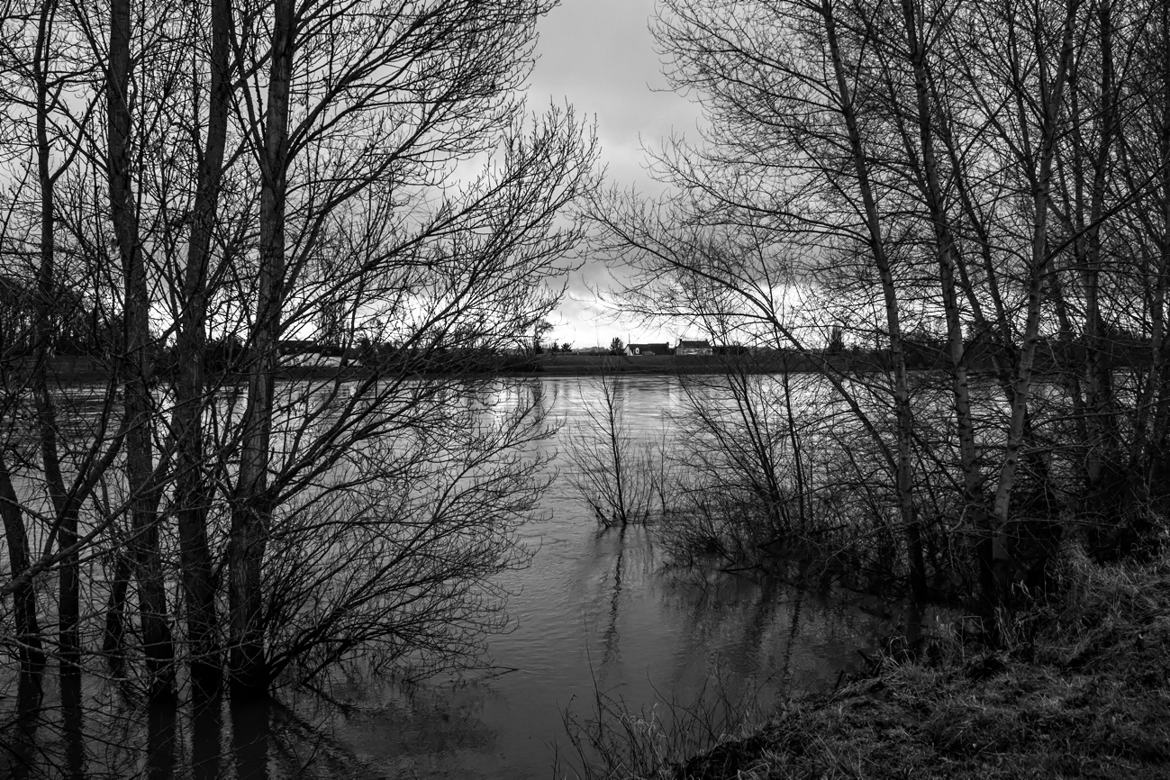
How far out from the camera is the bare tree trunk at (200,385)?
4.91m

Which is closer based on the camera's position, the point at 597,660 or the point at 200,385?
the point at 200,385

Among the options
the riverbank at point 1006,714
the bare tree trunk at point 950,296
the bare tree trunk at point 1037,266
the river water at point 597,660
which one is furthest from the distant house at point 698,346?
the riverbank at point 1006,714

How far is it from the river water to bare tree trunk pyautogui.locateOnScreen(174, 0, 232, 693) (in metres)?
1.60

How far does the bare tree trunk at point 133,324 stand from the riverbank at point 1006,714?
3516 millimetres

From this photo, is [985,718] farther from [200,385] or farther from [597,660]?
[200,385]

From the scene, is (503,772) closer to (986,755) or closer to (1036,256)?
(986,755)

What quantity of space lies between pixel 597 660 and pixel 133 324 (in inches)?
236

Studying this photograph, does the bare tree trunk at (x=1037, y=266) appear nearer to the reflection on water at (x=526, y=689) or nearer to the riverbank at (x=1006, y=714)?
the riverbank at (x=1006, y=714)

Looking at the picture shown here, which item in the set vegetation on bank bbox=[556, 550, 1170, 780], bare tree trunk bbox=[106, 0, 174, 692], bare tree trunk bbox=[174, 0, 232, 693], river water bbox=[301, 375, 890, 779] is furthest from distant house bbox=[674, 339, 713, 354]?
bare tree trunk bbox=[106, 0, 174, 692]

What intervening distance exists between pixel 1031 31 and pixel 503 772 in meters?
8.53

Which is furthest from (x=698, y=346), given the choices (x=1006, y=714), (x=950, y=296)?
(x=1006, y=714)

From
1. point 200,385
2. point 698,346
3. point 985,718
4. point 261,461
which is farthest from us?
point 698,346

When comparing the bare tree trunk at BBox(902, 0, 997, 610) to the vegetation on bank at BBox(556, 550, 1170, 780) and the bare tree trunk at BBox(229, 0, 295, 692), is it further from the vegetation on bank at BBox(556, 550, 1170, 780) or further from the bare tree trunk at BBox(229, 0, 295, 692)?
the bare tree trunk at BBox(229, 0, 295, 692)

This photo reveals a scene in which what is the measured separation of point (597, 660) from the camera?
9.09 meters
